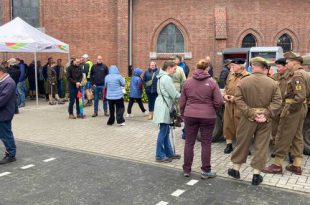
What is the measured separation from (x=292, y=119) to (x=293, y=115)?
6cm

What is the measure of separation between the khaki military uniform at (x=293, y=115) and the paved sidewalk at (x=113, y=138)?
0.37 metres

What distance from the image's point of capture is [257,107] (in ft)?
17.5

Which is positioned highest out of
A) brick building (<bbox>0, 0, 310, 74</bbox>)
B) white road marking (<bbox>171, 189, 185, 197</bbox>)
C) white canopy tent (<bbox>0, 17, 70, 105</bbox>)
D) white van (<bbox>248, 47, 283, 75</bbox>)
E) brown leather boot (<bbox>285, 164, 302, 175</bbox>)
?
brick building (<bbox>0, 0, 310, 74</bbox>)

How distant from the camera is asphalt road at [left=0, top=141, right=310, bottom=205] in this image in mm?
4898

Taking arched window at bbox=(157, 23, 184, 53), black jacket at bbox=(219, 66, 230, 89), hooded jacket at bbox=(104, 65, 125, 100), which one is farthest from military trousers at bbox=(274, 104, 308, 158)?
arched window at bbox=(157, 23, 184, 53)

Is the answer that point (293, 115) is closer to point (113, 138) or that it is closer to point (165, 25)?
point (113, 138)

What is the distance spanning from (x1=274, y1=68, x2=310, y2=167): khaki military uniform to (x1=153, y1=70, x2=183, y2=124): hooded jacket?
5.86ft

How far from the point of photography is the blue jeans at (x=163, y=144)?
6496 mm

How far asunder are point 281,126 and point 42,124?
6.82 m

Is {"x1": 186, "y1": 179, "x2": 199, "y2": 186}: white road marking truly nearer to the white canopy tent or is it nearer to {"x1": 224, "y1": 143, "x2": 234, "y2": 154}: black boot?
{"x1": 224, "y1": 143, "x2": 234, "y2": 154}: black boot

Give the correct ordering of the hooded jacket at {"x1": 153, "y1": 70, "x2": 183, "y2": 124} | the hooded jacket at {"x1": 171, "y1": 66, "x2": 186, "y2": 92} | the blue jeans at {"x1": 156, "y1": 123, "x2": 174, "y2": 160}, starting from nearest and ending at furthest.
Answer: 1. the hooded jacket at {"x1": 153, "y1": 70, "x2": 183, "y2": 124}
2. the blue jeans at {"x1": 156, "y1": 123, "x2": 174, "y2": 160}
3. the hooded jacket at {"x1": 171, "y1": 66, "x2": 186, "y2": 92}

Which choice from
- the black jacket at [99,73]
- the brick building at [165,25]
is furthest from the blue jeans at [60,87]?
the brick building at [165,25]

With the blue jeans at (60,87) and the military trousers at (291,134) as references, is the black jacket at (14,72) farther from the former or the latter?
the military trousers at (291,134)

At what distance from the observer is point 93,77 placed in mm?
12070
